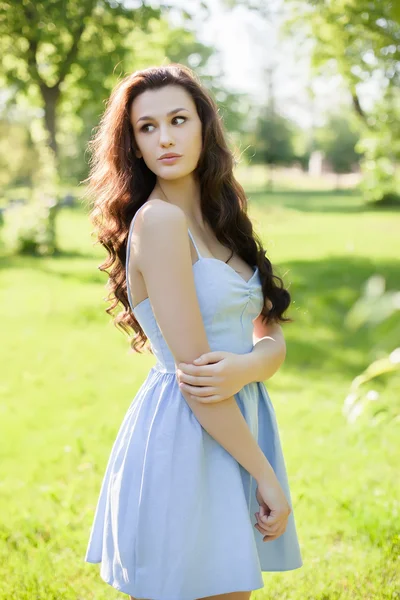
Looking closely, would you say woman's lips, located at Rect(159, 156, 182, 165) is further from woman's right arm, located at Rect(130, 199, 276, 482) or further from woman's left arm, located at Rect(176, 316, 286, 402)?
woman's left arm, located at Rect(176, 316, 286, 402)

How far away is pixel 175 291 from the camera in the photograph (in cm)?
168

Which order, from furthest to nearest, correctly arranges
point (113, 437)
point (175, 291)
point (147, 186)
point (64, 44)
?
point (64, 44), point (113, 437), point (147, 186), point (175, 291)

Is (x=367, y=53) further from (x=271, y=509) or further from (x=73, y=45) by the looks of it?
(x=271, y=509)

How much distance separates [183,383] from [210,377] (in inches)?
3.0

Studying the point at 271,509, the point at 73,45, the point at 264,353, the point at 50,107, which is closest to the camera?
the point at 271,509

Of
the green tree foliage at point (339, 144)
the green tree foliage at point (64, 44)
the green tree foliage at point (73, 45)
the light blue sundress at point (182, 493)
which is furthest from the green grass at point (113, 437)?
the green tree foliage at point (339, 144)

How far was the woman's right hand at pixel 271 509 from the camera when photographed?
1802mm

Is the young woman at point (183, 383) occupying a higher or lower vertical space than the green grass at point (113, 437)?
higher

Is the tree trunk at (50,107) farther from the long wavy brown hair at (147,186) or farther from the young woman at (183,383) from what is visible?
the young woman at (183,383)

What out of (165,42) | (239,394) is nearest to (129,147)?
(239,394)

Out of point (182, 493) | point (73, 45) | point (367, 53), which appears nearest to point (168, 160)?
point (182, 493)

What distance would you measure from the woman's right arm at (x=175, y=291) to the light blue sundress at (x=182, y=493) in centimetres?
8

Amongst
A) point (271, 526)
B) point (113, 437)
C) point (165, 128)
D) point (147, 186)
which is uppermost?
point (165, 128)

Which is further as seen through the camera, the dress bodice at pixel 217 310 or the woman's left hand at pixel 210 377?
the dress bodice at pixel 217 310
